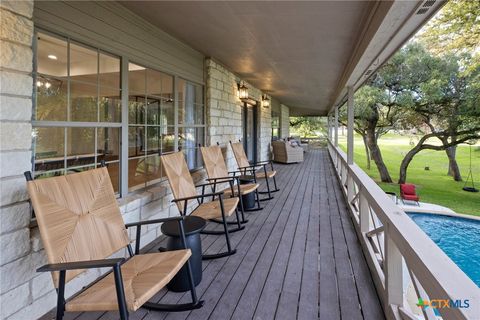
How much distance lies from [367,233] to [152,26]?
3172mm

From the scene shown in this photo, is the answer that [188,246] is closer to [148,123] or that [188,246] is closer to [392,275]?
[392,275]

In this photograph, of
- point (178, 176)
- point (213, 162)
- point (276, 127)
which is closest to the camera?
point (178, 176)

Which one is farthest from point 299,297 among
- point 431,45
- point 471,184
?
point 471,184

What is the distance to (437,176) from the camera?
592 inches

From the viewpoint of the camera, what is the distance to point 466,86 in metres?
8.23

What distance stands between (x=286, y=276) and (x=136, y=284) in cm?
129

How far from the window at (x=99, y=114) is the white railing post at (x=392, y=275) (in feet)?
7.36

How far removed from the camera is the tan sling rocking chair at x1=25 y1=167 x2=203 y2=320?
1358mm

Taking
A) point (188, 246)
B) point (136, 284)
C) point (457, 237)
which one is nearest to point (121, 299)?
point (136, 284)

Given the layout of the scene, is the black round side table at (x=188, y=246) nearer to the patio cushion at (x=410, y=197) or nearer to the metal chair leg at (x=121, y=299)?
the metal chair leg at (x=121, y=299)

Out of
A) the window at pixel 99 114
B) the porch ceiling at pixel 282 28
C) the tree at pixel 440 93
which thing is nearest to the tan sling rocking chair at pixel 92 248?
the window at pixel 99 114

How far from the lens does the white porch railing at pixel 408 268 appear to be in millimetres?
1000

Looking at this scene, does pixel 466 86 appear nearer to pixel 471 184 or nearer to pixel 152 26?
pixel 471 184

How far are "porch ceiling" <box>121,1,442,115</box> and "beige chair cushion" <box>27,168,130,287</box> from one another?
176cm
